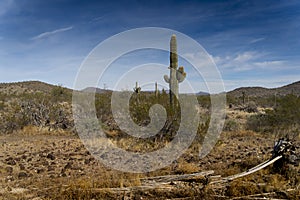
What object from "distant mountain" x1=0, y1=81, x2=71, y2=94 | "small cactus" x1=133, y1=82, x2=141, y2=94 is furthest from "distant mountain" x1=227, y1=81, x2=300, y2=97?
"small cactus" x1=133, y1=82, x2=141, y2=94

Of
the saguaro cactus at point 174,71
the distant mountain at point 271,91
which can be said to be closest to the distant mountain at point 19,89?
the saguaro cactus at point 174,71

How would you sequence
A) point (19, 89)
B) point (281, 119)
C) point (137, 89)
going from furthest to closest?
point (19, 89)
point (137, 89)
point (281, 119)

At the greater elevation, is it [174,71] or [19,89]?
[19,89]

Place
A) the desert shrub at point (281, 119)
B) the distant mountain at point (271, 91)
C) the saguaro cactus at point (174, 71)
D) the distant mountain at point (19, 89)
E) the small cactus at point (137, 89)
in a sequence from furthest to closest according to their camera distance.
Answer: the distant mountain at point (271, 91)
the distant mountain at point (19, 89)
the small cactus at point (137, 89)
the saguaro cactus at point (174, 71)
the desert shrub at point (281, 119)

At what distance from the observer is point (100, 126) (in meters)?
13.9

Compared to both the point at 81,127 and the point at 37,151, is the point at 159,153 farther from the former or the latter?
the point at 81,127

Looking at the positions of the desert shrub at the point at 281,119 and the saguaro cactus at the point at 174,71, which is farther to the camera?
the saguaro cactus at the point at 174,71

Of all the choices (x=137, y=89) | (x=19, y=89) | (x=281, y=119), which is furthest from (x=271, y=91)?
(x=281, y=119)

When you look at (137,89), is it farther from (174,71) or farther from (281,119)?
(281,119)

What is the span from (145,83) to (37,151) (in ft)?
17.3

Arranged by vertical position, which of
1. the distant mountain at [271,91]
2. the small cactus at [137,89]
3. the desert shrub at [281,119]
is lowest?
the desert shrub at [281,119]

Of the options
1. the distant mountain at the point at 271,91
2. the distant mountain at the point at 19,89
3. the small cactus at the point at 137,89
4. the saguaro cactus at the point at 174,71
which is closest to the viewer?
the saguaro cactus at the point at 174,71

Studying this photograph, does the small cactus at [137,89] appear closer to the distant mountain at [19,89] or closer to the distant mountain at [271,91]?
the distant mountain at [19,89]

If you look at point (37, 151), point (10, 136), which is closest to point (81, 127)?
point (10, 136)
